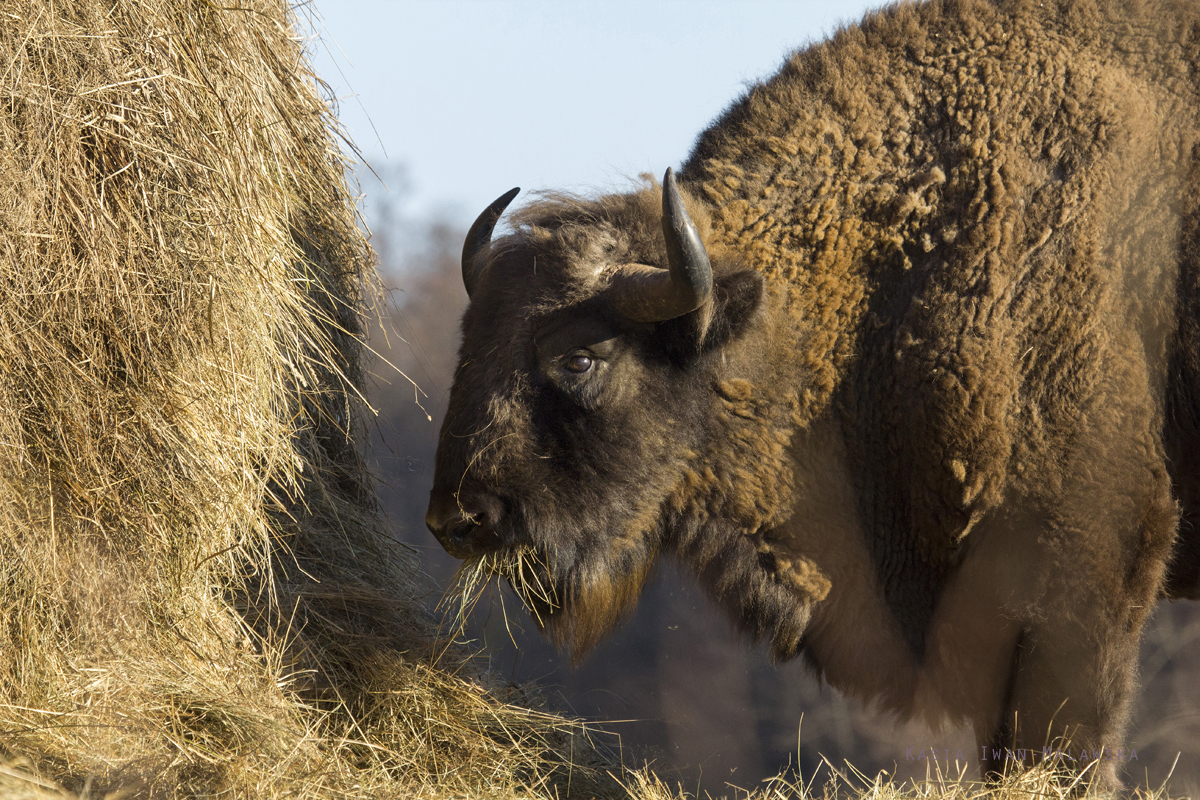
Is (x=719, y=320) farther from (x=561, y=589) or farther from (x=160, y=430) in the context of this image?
(x=160, y=430)

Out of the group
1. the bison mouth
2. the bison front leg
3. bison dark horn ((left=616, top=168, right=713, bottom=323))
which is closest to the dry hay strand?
the bison mouth

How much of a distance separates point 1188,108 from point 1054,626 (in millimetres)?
1592

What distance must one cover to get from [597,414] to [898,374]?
0.94 meters

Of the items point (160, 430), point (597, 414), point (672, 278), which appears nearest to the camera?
point (672, 278)

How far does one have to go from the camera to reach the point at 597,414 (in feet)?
8.35

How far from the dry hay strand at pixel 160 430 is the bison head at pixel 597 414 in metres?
0.67

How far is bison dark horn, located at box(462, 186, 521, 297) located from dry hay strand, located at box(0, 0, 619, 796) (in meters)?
0.60

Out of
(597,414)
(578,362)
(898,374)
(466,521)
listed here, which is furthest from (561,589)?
(898,374)

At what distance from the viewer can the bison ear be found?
2467mm

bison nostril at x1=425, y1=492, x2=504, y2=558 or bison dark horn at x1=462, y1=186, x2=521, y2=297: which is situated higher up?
bison dark horn at x1=462, y1=186, x2=521, y2=297

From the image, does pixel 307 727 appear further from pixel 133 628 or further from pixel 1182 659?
pixel 1182 659

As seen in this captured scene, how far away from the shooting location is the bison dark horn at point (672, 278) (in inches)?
88.0

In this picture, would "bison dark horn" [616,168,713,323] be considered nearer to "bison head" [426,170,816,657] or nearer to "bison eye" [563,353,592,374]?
"bison head" [426,170,816,657]

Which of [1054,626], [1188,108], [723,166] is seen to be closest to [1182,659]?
[1054,626]
